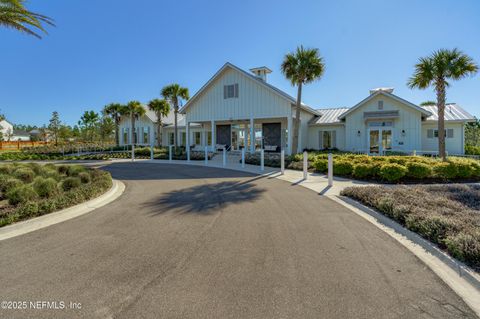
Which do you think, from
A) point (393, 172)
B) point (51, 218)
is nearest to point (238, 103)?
point (393, 172)

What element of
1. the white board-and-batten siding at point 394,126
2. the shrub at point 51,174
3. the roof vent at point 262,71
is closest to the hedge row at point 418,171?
the white board-and-batten siding at point 394,126

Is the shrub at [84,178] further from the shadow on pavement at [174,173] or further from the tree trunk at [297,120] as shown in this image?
the tree trunk at [297,120]

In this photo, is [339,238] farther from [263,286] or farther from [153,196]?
[153,196]

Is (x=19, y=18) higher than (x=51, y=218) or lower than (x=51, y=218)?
higher

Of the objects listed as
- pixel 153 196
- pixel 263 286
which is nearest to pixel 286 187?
pixel 153 196

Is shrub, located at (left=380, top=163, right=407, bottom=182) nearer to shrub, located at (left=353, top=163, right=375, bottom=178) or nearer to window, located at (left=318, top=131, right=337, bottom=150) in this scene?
shrub, located at (left=353, top=163, right=375, bottom=178)

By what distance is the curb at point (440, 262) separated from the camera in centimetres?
316

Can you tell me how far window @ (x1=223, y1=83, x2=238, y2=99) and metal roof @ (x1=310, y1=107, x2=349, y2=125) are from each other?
7486 millimetres

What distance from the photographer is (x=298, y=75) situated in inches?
736

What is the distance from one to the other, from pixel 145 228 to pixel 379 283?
160 inches

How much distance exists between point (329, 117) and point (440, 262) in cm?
2318

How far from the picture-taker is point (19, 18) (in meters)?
8.79

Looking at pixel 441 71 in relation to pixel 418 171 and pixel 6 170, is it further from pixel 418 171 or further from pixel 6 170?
pixel 6 170

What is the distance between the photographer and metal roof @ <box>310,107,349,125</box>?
81.4ft
